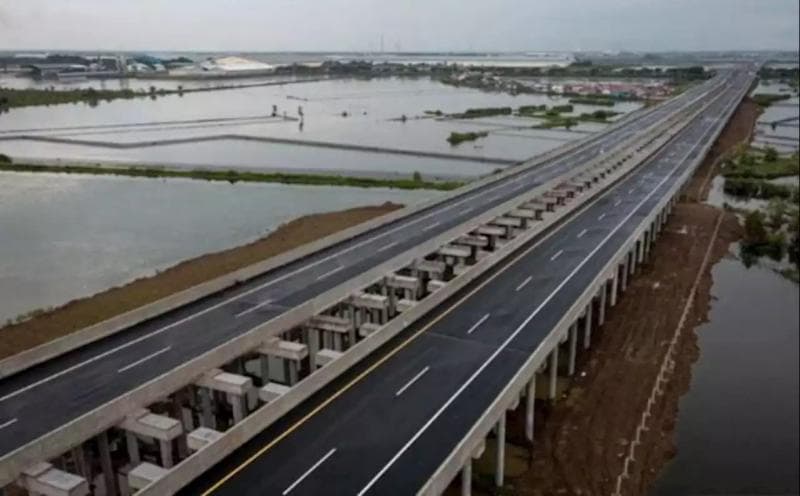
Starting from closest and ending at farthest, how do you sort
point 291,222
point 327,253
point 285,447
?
point 285,447
point 327,253
point 291,222

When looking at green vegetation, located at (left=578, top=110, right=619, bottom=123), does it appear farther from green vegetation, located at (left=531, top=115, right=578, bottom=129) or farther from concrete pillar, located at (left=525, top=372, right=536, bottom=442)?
concrete pillar, located at (left=525, top=372, right=536, bottom=442)

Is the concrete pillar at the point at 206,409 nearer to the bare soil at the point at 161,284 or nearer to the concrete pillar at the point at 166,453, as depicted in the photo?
the concrete pillar at the point at 166,453

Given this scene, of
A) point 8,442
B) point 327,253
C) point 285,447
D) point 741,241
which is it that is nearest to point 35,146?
point 327,253

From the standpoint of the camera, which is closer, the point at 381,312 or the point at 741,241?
the point at 381,312

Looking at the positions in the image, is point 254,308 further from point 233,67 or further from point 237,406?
point 233,67

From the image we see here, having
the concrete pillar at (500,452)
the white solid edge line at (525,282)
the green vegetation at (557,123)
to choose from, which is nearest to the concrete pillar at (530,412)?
the concrete pillar at (500,452)

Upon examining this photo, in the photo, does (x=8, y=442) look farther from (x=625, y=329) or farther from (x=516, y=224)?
(x=516, y=224)

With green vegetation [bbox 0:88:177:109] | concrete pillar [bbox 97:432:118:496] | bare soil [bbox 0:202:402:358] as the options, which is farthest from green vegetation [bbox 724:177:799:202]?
green vegetation [bbox 0:88:177:109]
